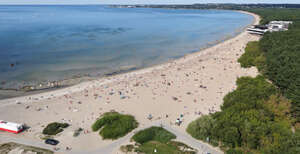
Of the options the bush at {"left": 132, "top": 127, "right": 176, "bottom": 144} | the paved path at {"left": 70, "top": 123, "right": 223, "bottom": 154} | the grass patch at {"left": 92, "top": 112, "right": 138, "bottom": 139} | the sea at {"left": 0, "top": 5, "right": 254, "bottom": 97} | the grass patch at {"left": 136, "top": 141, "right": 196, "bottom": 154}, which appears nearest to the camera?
the grass patch at {"left": 136, "top": 141, "right": 196, "bottom": 154}

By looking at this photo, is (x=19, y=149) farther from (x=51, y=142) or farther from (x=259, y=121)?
Answer: (x=259, y=121)

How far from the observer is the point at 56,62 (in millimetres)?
59000

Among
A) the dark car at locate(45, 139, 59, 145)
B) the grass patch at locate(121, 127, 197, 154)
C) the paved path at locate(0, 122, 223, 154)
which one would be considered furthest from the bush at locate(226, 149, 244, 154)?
the dark car at locate(45, 139, 59, 145)

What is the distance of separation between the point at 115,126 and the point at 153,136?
569 cm

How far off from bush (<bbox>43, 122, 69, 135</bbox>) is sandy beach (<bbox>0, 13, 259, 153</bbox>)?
2.94 feet

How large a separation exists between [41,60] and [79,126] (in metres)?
41.3

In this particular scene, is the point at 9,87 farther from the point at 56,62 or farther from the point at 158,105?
the point at 158,105

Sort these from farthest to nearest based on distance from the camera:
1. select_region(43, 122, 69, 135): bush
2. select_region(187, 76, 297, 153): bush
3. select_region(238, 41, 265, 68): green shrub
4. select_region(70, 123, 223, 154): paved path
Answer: select_region(238, 41, 265, 68): green shrub < select_region(43, 122, 69, 135): bush < select_region(70, 123, 223, 154): paved path < select_region(187, 76, 297, 153): bush

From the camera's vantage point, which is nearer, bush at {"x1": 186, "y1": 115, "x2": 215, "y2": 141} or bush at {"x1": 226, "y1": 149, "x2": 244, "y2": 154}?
bush at {"x1": 226, "y1": 149, "x2": 244, "y2": 154}

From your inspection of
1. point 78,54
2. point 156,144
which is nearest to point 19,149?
point 156,144

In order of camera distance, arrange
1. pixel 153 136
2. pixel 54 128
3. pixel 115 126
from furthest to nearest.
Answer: pixel 54 128 → pixel 115 126 → pixel 153 136

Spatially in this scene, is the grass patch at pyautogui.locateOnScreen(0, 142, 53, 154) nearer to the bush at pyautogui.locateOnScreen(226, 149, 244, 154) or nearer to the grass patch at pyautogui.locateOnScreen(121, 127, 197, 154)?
the grass patch at pyautogui.locateOnScreen(121, 127, 197, 154)

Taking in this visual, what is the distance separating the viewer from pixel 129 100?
36875mm

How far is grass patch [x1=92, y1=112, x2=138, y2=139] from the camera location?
85.1ft
